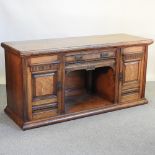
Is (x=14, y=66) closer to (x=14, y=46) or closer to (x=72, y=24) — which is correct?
(x=14, y=46)

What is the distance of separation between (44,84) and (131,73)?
0.98m

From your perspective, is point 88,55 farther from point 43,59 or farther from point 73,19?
point 73,19

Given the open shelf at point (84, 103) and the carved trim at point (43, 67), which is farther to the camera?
the open shelf at point (84, 103)

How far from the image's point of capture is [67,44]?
9.72 feet

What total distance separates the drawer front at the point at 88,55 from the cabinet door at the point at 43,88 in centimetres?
13

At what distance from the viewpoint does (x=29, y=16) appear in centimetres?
387

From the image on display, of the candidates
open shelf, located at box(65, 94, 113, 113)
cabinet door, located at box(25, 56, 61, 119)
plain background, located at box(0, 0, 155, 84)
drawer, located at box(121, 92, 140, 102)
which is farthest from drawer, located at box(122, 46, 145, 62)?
plain background, located at box(0, 0, 155, 84)

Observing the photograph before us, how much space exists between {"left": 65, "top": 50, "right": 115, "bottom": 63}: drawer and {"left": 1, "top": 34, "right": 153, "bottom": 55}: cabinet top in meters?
0.06

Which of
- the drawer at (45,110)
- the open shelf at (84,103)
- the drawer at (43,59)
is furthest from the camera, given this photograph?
the open shelf at (84,103)

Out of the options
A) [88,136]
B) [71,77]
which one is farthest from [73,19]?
[88,136]

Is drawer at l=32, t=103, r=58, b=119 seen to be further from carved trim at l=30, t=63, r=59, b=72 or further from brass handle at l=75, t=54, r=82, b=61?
brass handle at l=75, t=54, r=82, b=61

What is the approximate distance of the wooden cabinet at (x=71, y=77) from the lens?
9.09 ft

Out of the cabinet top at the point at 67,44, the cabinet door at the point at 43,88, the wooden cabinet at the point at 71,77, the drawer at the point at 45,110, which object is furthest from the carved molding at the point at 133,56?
the drawer at the point at 45,110

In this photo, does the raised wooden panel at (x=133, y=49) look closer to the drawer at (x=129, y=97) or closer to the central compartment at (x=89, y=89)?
the central compartment at (x=89, y=89)
